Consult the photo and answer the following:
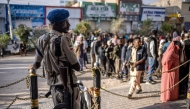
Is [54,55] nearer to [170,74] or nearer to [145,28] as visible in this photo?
[170,74]

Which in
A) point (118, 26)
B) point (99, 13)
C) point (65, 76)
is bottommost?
point (65, 76)

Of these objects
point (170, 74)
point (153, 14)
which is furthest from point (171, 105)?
point (153, 14)

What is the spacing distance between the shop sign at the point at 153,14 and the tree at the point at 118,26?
4.37 meters

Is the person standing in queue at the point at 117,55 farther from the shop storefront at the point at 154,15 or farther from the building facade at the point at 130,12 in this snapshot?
the shop storefront at the point at 154,15

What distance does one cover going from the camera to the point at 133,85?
6.70m

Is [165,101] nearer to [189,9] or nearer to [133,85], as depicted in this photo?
[133,85]

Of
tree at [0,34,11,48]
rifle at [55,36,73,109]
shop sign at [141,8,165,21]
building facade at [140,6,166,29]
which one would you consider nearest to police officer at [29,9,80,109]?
rifle at [55,36,73,109]

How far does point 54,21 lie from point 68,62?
64 cm

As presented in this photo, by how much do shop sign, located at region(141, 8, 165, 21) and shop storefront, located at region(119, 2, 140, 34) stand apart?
1313 mm

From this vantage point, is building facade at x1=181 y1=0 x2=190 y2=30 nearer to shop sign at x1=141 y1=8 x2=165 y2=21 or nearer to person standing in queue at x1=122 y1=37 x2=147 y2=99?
shop sign at x1=141 y1=8 x2=165 y2=21

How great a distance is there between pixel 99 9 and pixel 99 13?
0.59 meters

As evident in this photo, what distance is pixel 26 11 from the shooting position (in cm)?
2967

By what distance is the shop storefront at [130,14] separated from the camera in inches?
1368

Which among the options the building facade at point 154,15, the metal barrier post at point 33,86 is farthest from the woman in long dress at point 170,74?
the building facade at point 154,15
